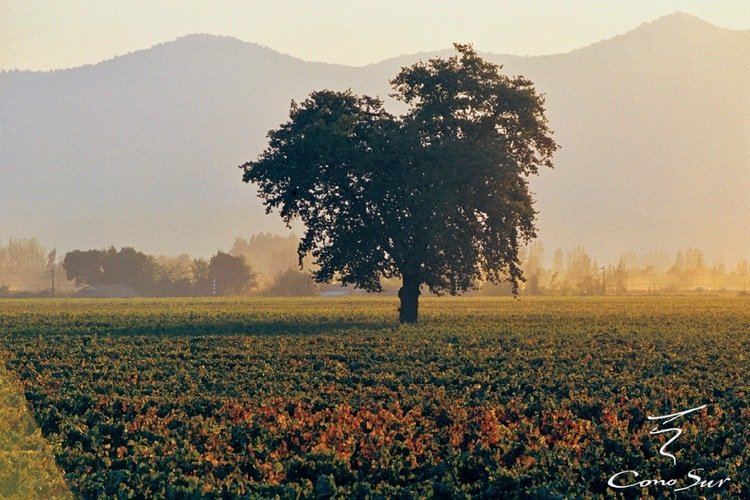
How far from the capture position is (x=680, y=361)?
38.8m

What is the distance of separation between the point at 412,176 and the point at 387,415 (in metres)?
39.9

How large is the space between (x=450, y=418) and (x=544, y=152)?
44165 millimetres

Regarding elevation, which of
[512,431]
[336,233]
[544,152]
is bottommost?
[512,431]

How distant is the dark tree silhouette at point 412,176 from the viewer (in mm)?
64000

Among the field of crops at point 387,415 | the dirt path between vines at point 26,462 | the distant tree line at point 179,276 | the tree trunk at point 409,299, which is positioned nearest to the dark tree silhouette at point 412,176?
the tree trunk at point 409,299

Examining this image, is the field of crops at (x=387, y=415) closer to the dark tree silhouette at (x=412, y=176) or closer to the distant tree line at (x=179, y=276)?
the dark tree silhouette at (x=412, y=176)

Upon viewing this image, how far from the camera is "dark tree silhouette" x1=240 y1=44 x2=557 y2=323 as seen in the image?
64000 mm

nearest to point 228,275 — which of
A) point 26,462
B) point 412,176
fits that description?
point 412,176

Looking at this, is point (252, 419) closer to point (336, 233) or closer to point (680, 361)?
point (680, 361)

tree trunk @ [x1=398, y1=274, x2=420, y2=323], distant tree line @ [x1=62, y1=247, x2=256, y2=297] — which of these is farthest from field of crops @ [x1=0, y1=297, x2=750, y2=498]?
distant tree line @ [x1=62, y1=247, x2=256, y2=297]

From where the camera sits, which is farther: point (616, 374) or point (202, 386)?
point (616, 374)

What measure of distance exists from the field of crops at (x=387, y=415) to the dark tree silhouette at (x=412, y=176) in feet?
55.2

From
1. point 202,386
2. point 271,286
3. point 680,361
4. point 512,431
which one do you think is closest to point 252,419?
point 512,431

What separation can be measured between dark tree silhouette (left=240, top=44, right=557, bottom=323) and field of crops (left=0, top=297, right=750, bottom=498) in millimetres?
16810
